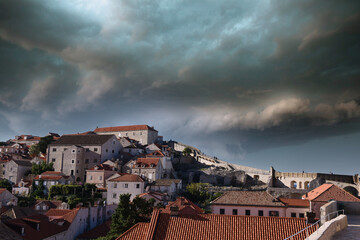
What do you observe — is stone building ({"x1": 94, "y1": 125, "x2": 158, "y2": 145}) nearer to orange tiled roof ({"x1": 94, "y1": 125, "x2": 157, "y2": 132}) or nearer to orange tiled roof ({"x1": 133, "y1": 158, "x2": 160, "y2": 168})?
orange tiled roof ({"x1": 94, "y1": 125, "x2": 157, "y2": 132})

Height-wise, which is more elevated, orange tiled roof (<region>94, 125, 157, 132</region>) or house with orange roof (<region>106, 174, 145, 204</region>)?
orange tiled roof (<region>94, 125, 157, 132</region>)

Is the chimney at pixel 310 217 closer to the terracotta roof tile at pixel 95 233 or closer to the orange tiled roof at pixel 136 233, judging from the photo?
the orange tiled roof at pixel 136 233

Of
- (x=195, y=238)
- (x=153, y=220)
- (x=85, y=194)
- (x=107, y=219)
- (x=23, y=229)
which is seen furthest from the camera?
(x=85, y=194)

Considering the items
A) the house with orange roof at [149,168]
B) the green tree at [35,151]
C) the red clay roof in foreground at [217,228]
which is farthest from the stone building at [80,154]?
the red clay roof in foreground at [217,228]

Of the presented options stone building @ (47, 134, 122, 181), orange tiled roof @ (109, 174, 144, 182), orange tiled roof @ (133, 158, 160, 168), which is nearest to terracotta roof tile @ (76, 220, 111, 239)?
orange tiled roof @ (109, 174, 144, 182)

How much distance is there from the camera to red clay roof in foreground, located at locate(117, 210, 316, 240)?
20.3 meters

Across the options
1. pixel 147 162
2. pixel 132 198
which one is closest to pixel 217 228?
pixel 132 198

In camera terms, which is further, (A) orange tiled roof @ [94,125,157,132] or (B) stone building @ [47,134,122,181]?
(A) orange tiled roof @ [94,125,157,132]

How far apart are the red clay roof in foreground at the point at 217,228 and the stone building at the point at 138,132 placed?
8330 cm

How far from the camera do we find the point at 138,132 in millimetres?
107250

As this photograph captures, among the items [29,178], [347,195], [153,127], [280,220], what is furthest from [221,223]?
[153,127]

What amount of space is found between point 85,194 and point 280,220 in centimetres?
4831

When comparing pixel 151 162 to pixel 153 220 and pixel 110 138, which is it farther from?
pixel 153 220

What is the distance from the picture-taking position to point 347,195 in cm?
3462
